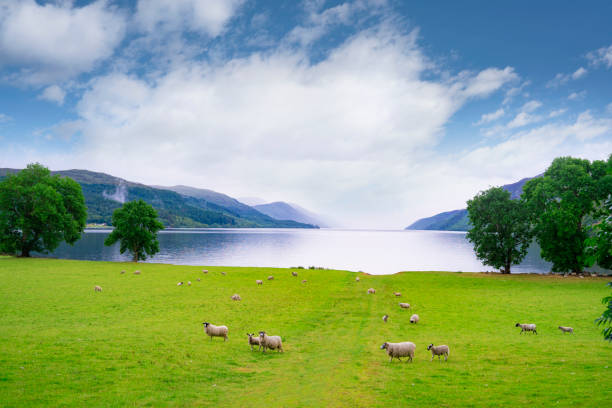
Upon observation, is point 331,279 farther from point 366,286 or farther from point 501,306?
point 501,306

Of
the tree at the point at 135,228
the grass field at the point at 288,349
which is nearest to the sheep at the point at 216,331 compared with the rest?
the grass field at the point at 288,349

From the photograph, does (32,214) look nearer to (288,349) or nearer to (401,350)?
(288,349)

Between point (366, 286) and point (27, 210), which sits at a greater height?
point (27, 210)

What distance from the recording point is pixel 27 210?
2785 inches

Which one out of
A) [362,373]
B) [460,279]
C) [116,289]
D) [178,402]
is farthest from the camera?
[460,279]

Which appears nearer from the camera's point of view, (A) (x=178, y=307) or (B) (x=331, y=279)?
(A) (x=178, y=307)

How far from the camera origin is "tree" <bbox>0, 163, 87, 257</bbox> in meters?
68.7

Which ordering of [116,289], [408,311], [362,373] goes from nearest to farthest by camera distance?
[362,373], [408,311], [116,289]

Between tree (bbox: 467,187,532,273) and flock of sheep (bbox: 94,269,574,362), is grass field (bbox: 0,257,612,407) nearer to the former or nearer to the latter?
flock of sheep (bbox: 94,269,574,362)

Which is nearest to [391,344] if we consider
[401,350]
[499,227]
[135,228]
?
[401,350]

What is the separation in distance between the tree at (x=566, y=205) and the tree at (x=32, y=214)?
96443mm

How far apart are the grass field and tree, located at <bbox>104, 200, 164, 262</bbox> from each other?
3112 centimetres

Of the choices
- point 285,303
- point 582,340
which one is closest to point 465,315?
point 582,340

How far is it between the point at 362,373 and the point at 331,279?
40723 millimetres
